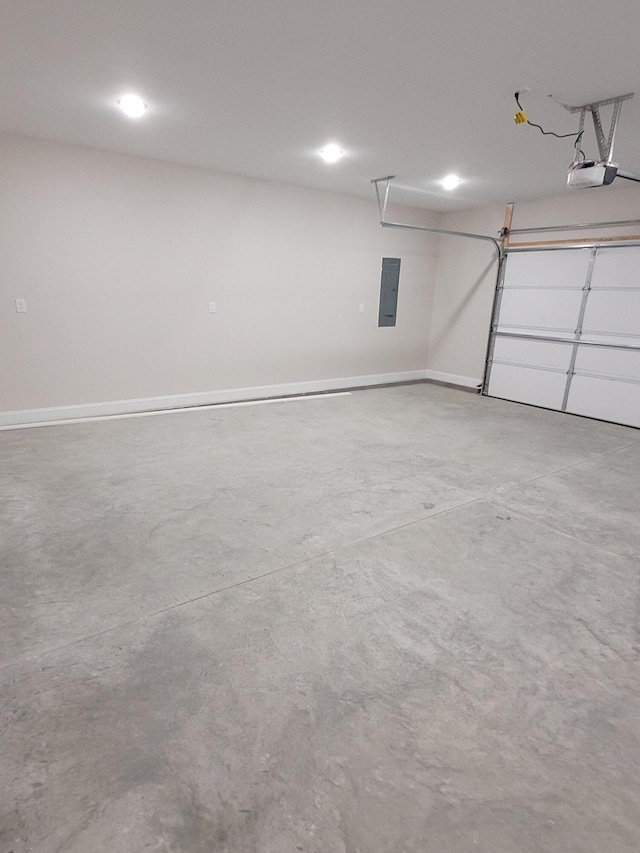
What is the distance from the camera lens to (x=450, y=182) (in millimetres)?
5367

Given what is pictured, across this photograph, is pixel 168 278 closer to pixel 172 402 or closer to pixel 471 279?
pixel 172 402

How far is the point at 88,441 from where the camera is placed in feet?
14.1

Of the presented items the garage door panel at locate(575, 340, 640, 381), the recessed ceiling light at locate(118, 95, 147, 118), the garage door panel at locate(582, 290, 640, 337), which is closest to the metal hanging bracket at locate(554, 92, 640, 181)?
the garage door panel at locate(582, 290, 640, 337)

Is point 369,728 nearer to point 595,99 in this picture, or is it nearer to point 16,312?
point 595,99

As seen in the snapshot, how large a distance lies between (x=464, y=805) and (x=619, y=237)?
19.9ft

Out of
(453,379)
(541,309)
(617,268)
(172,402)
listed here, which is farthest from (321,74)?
(453,379)

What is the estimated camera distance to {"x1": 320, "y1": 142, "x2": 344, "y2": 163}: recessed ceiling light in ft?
13.7

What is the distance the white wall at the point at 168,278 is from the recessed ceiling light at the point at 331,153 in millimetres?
1359

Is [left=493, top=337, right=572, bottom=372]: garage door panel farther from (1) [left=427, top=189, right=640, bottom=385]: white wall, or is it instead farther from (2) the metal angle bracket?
(2) the metal angle bracket

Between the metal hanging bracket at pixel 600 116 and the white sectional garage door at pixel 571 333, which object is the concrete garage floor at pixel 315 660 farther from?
the white sectional garage door at pixel 571 333

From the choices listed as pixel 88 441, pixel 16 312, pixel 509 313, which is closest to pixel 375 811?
pixel 88 441

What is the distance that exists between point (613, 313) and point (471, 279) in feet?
6.99

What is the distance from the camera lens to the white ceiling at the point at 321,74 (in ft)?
7.10

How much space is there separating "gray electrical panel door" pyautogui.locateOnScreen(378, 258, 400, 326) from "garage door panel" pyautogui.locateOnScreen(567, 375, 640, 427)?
2.69m
